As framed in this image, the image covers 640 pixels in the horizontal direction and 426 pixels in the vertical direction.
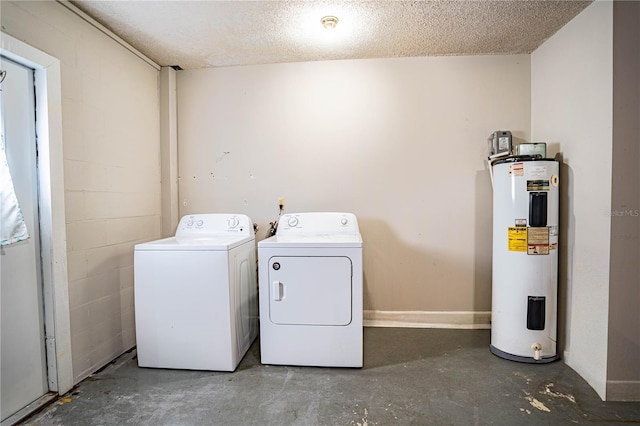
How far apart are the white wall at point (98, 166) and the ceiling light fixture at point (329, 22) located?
1.55 metres

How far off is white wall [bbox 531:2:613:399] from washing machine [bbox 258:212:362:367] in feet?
4.59

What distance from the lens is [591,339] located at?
1.88 m

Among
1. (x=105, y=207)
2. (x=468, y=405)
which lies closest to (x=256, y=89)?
(x=105, y=207)

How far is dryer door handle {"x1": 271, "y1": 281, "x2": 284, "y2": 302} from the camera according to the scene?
208 cm

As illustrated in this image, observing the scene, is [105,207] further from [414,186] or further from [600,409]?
[600,409]

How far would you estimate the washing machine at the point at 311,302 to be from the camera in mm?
2037

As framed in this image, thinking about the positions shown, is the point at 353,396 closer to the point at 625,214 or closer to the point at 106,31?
the point at 625,214

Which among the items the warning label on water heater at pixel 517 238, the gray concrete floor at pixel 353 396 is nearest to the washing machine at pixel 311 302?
the gray concrete floor at pixel 353 396

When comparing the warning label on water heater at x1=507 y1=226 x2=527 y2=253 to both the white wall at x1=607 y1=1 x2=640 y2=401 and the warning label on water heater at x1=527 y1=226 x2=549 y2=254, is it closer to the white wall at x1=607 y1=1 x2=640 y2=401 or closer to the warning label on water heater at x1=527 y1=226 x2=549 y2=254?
the warning label on water heater at x1=527 y1=226 x2=549 y2=254

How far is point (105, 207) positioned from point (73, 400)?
1.19 metres

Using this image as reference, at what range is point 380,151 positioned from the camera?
276cm

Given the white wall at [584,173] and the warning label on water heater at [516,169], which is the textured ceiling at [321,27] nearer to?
the white wall at [584,173]

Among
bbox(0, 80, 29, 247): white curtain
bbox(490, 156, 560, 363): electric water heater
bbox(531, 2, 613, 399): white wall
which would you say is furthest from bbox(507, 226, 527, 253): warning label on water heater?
bbox(0, 80, 29, 247): white curtain

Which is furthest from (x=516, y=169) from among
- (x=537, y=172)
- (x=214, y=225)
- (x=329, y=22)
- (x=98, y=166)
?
(x=98, y=166)
